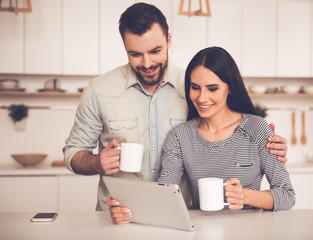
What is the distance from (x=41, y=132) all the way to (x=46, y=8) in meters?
1.14

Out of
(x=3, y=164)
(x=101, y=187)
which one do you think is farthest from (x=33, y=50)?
(x=101, y=187)

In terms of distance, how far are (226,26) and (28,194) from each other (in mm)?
2262

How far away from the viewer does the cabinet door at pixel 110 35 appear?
11.8 feet

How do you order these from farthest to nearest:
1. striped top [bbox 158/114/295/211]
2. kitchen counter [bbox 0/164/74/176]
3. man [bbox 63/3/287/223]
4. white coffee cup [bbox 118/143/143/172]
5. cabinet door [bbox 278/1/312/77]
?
cabinet door [bbox 278/1/312/77] < kitchen counter [bbox 0/164/74/176] < man [bbox 63/3/287/223] < striped top [bbox 158/114/295/211] < white coffee cup [bbox 118/143/143/172]

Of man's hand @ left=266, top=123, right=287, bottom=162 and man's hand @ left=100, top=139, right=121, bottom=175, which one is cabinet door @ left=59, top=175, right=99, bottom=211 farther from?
man's hand @ left=266, top=123, right=287, bottom=162

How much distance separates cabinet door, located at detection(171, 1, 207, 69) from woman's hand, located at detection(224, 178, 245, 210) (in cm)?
235

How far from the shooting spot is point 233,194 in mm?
1414

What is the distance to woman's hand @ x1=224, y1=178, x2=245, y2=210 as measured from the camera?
1.41m

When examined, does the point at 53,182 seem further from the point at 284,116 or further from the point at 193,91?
the point at 284,116

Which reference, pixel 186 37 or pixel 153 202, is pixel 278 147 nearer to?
pixel 153 202

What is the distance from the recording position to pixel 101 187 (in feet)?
6.61

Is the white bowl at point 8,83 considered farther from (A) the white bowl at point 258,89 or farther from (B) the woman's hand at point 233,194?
(B) the woman's hand at point 233,194

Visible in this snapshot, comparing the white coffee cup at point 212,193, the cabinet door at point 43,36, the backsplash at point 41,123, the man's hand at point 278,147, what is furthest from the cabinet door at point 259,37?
the white coffee cup at point 212,193

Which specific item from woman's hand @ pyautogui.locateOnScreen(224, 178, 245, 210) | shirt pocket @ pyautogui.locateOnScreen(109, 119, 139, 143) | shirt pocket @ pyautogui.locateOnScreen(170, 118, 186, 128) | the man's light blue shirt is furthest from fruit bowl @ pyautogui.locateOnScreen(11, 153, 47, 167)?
woman's hand @ pyautogui.locateOnScreen(224, 178, 245, 210)
